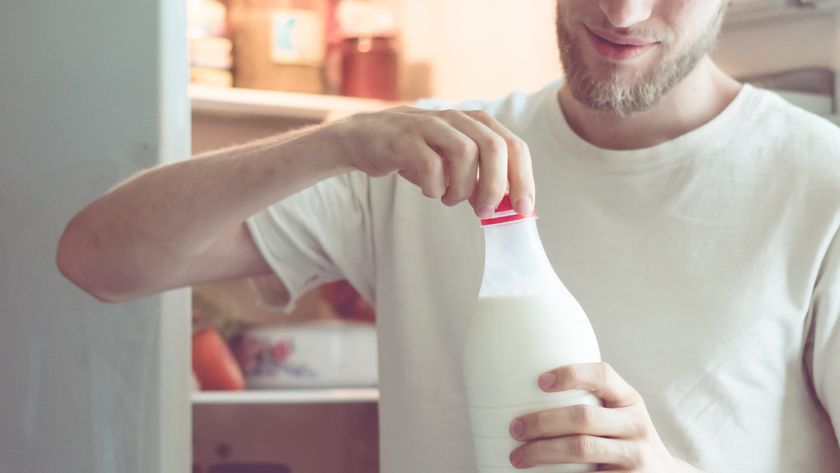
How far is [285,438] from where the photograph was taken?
1721 millimetres

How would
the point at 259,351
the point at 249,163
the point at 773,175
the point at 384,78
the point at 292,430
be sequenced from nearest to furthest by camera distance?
the point at 249,163
the point at 773,175
the point at 292,430
the point at 259,351
the point at 384,78

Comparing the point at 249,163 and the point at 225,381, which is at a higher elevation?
the point at 249,163

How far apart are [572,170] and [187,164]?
372 mm

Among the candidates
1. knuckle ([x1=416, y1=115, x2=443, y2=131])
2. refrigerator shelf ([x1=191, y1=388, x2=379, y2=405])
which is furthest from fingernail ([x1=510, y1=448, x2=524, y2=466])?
refrigerator shelf ([x1=191, y1=388, x2=379, y2=405])

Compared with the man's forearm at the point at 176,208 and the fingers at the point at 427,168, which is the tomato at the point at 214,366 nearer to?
the man's forearm at the point at 176,208

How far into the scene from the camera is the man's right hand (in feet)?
2.39

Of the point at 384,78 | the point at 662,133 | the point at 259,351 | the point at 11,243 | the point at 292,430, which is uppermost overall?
the point at 384,78

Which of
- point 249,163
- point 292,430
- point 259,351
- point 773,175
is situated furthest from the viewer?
point 259,351

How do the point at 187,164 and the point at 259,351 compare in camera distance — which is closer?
the point at 187,164

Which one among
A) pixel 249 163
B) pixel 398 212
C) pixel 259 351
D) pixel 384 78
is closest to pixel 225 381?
pixel 259 351

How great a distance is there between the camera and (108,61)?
0.95 metres

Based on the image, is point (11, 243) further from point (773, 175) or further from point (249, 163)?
point (773, 175)

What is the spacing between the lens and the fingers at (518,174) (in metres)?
0.73

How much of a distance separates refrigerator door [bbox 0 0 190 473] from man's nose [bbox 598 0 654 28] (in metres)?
0.39
